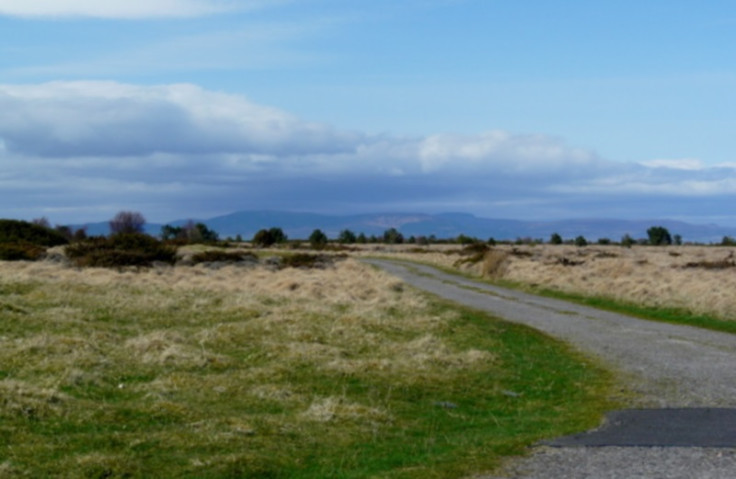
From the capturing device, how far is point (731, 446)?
9.48 meters

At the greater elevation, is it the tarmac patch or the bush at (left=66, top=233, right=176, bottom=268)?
the bush at (left=66, top=233, right=176, bottom=268)

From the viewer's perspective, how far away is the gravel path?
8.51 meters

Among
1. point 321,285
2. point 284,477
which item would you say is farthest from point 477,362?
point 321,285

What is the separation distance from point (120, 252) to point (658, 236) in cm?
8311

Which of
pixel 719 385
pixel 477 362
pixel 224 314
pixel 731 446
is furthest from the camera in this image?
pixel 224 314

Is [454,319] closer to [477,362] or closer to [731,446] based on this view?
[477,362]

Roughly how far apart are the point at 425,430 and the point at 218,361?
506cm

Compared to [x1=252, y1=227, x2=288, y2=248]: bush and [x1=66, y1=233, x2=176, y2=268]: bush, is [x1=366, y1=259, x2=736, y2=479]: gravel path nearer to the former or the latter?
[x1=66, y1=233, x2=176, y2=268]: bush

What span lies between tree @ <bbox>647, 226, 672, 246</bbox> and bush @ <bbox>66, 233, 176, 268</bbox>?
76.8 m

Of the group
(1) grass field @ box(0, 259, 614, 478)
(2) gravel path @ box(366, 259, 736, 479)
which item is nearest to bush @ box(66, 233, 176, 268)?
(2) gravel path @ box(366, 259, 736, 479)

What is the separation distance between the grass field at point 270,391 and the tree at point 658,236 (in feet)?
316

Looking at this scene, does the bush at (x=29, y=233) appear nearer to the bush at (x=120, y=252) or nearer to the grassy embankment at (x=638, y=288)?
the bush at (x=120, y=252)

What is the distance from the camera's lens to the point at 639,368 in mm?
15750

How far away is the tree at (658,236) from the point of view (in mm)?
114188
